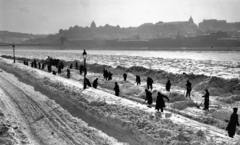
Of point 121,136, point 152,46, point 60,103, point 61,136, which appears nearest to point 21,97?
point 60,103

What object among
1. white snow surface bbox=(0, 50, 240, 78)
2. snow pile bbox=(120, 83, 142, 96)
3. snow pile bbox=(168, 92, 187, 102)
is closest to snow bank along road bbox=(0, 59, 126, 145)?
snow pile bbox=(120, 83, 142, 96)

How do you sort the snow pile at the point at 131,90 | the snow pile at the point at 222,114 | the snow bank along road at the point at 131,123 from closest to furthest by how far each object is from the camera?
the snow bank along road at the point at 131,123 → the snow pile at the point at 222,114 → the snow pile at the point at 131,90

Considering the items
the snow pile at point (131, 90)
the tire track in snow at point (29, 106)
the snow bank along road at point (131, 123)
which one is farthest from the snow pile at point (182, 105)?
the tire track in snow at point (29, 106)

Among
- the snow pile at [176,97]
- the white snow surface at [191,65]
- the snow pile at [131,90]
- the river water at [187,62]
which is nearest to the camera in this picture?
the snow pile at [176,97]

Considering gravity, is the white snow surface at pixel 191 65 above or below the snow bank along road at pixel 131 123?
above

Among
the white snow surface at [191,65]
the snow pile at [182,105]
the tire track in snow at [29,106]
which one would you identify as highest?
the white snow surface at [191,65]

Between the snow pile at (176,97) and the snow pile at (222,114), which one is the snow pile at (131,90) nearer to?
the snow pile at (176,97)

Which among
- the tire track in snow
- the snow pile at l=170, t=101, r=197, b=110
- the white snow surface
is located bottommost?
the snow pile at l=170, t=101, r=197, b=110

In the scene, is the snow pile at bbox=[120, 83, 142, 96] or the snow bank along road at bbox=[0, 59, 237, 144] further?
the snow pile at bbox=[120, 83, 142, 96]

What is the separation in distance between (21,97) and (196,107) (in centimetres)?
1101

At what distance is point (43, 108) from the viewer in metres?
12.7

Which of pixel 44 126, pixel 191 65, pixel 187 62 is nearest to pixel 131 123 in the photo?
pixel 44 126

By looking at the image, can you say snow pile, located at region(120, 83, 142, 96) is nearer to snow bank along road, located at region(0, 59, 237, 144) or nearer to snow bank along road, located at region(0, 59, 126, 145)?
snow bank along road, located at region(0, 59, 237, 144)

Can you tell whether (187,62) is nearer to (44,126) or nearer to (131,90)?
(131,90)
